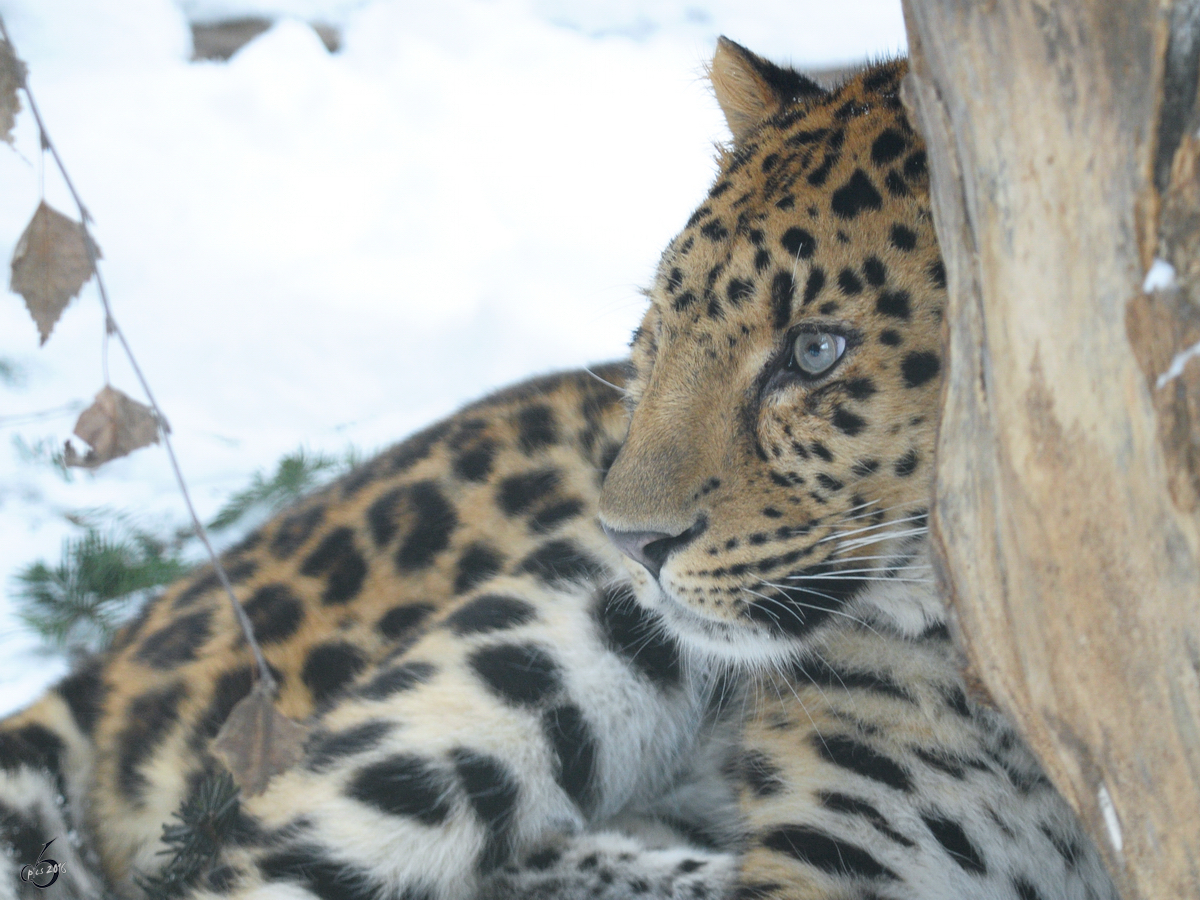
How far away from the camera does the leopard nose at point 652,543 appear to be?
7.71 ft

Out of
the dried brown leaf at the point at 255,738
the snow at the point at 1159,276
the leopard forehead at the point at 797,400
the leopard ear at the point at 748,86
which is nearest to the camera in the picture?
the snow at the point at 1159,276

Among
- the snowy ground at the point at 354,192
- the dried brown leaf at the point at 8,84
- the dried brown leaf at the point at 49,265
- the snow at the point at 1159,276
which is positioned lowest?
the snowy ground at the point at 354,192

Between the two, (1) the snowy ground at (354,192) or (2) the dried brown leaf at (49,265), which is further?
(1) the snowy ground at (354,192)

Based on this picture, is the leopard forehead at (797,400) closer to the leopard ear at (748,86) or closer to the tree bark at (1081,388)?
the leopard ear at (748,86)

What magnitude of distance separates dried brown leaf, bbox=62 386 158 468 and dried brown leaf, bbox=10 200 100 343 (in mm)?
132

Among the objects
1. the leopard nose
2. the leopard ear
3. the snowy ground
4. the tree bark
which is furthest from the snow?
the snowy ground

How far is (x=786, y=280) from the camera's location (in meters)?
2.35

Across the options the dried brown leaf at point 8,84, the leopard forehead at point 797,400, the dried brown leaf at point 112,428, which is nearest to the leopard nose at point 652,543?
the leopard forehead at point 797,400

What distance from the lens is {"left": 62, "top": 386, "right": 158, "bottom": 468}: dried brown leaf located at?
1.76 m

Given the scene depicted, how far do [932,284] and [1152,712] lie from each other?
1020mm

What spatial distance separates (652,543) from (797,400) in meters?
0.41

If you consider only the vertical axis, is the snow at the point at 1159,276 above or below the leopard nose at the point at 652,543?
above

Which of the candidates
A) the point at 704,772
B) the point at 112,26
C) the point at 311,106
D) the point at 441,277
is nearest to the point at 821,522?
the point at 704,772

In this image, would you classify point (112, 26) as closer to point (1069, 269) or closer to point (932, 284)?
point (932, 284)
